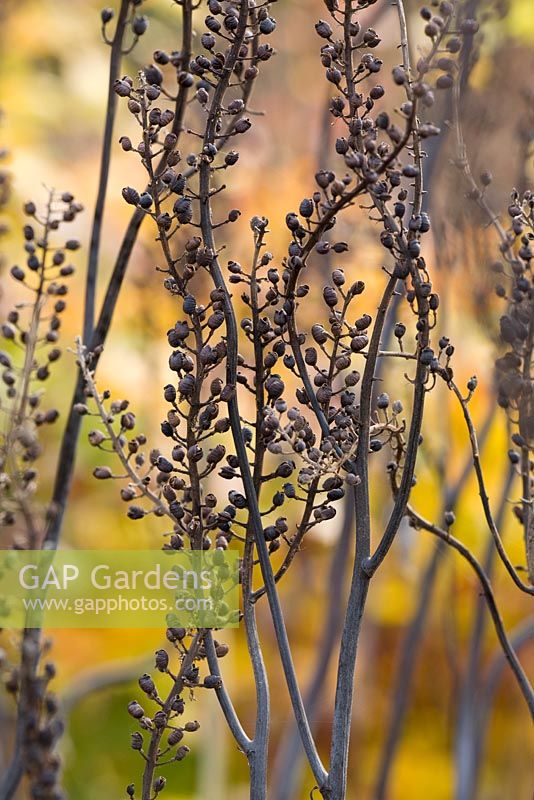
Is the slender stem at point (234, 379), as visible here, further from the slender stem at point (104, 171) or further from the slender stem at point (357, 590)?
the slender stem at point (104, 171)

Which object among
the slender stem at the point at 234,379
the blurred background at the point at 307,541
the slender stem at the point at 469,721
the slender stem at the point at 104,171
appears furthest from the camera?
the blurred background at the point at 307,541

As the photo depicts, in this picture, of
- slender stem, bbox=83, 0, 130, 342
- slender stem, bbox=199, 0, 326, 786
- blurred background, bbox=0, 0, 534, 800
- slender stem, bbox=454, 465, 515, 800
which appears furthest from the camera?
blurred background, bbox=0, 0, 534, 800

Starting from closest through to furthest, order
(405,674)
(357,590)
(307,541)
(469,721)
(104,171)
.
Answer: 1. (357,590)
2. (104,171)
3. (469,721)
4. (405,674)
5. (307,541)

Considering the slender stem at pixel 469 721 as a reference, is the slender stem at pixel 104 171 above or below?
above

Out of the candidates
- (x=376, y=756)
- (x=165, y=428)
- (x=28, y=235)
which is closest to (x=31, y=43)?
(x=376, y=756)

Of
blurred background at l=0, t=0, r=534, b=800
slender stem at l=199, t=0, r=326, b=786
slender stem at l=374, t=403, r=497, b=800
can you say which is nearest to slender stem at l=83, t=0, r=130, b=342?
slender stem at l=199, t=0, r=326, b=786

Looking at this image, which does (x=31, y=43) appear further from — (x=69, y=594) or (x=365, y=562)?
(x=365, y=562)

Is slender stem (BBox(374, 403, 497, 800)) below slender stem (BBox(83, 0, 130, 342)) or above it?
below

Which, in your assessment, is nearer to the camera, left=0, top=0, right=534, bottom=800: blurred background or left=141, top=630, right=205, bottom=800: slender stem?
left=141, top=630, right=205, bottom=800: slender stem

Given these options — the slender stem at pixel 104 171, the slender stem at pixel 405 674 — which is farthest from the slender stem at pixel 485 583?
the slender stem at pixel 405 674

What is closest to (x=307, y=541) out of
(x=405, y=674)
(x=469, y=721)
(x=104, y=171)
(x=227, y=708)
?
(x=405, y=674)

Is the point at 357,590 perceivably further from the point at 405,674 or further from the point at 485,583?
the point at 405,674

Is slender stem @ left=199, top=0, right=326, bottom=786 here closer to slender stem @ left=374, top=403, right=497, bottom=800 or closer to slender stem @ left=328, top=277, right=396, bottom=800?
slender stem @ left=328, top=277, right=396, bottom=800

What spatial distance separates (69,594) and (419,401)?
3.36ft
